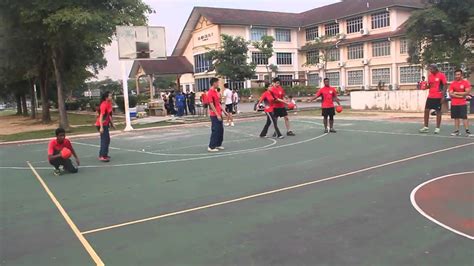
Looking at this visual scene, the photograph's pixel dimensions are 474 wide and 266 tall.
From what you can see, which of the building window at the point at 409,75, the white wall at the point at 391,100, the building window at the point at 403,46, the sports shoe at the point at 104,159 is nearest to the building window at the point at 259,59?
the building window at the point at 403,46

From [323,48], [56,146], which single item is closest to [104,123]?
[56,146]

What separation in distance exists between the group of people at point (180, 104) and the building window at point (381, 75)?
3331 cm

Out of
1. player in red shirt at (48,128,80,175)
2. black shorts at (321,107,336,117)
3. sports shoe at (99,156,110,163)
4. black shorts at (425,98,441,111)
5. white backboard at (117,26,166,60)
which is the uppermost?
white backboard at (117,26,166,60)

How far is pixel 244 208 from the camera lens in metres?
6.54

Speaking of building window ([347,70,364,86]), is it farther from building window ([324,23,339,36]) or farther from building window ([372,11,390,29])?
building window ([372,11,390,29])

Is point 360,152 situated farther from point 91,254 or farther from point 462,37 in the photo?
point 462,37

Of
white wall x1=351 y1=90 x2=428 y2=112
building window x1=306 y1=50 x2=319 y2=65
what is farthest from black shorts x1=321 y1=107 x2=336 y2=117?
building window x1=306 y1=50 x2=319 y2=65

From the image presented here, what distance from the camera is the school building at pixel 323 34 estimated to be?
5494 centimetres

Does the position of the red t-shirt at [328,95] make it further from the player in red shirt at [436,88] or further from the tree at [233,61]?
the tree at [233,61]

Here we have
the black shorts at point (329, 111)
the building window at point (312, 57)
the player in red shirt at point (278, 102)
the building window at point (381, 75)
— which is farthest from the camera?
the building window at point (312, 57)

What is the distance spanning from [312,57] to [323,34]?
339 centimetres

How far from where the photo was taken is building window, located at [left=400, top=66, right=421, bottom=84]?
52.6m

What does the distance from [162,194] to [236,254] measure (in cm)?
314

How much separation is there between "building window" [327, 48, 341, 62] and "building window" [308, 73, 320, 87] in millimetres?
3294
